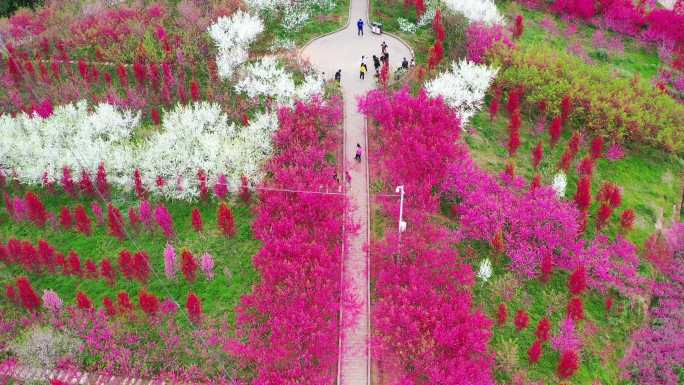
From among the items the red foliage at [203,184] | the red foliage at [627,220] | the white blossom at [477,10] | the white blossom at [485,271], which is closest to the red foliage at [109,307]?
the red foliage at [203,184]

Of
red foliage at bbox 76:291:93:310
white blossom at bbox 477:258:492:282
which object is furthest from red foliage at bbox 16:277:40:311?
white blossom at bbox 477:258:492:282

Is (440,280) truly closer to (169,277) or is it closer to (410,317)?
(410,317)

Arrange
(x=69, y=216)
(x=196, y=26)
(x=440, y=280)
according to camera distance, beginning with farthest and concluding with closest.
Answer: (x=196, y=26), (x=69, y=216), (x=440, y=280)

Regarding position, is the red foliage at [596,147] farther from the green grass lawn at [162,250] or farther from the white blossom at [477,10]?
the green grass lawn at [162,250]

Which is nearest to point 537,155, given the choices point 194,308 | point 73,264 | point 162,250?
point 194,308

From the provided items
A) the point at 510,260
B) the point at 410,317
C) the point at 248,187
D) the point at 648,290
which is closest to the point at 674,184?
the point at 648,290
